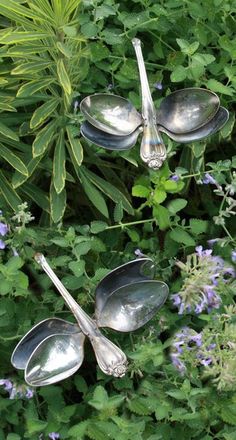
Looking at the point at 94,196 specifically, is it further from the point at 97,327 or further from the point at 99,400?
the point at 99,400

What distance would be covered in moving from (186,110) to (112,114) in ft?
0.39

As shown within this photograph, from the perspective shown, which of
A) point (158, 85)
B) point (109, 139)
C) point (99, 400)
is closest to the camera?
point (99, 400)

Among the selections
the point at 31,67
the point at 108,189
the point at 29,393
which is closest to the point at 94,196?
the point at 108,189

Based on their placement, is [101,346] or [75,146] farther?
[75,146]

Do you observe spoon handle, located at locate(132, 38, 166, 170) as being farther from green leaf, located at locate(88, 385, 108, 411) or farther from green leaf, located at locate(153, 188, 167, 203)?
green leaf, located at locate(88, 385, 108, 411)

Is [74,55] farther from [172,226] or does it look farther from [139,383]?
[139,383]

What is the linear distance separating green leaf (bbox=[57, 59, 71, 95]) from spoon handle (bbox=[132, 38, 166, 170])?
12 cm

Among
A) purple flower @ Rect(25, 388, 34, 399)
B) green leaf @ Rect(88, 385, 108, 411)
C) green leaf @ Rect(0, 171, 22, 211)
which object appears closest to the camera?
green leaf @ Rect(88, 385, 108, 411)

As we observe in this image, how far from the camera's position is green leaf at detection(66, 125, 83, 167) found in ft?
4.20

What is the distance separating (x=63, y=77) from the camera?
1215mm

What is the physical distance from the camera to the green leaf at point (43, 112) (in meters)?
1.27

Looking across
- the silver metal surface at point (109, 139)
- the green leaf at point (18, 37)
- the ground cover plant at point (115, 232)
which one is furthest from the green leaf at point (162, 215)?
the green leaf at point (18, 37)

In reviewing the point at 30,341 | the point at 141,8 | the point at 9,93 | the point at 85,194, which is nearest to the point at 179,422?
the point at 30,341

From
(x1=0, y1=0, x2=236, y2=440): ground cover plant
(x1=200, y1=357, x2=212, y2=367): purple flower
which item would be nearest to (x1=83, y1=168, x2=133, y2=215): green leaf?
(x1=0, y1=0, x2=236, y2=440): ground cover plant
